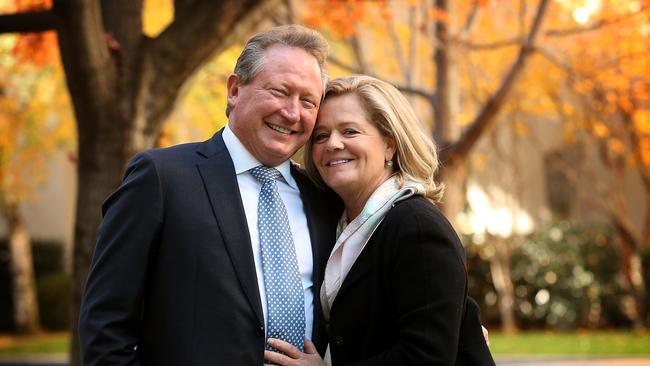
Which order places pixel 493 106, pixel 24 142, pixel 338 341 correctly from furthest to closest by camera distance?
pixel 24 142
pixel 493 106
pixel 338 341

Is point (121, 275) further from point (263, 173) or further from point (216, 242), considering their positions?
point (263, 173)

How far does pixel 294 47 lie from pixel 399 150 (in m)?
0.57

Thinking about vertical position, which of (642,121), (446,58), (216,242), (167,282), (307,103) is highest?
(307,103)

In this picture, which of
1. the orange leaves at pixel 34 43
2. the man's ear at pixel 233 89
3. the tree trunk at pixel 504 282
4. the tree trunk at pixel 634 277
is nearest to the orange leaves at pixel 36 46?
the orange leaves at pixel 34 43

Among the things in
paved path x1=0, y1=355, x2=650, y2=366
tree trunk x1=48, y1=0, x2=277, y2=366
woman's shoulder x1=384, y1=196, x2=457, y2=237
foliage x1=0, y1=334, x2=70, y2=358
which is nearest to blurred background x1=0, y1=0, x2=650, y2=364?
foliage x1=0, y1=334, x2=70, y2=358

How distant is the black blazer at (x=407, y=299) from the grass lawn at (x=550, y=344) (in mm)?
9809

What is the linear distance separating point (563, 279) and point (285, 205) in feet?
47.8

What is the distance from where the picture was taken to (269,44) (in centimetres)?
354

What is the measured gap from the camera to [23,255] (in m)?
18.4

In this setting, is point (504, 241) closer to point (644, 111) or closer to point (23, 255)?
point (644, 111)

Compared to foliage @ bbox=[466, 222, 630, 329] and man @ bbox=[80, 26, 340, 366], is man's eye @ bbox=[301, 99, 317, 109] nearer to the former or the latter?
man @ bbox=[80, 26, 340, 366]

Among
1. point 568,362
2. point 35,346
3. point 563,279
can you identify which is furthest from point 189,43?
point 563,279

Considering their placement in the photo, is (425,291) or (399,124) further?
(399,124)

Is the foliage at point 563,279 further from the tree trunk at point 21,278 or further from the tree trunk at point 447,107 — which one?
the tree trunk at point 21,278
